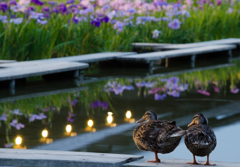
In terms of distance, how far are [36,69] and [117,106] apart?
2.14 m

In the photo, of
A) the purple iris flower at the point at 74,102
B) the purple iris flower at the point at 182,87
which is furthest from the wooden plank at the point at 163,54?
the purple iris flower at the point at 74,102

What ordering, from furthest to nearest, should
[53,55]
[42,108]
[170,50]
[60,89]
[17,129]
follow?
[170,50] < [53,55] < [60,89] < [42,108] < [17,129]

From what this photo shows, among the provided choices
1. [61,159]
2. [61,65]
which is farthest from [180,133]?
[61,65]

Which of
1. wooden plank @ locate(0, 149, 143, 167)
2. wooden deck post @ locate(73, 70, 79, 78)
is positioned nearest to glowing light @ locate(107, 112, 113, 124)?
wooden plank @ locate(0, 149, 143, 167)

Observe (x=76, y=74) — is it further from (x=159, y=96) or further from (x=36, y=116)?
(x=36, y=116)

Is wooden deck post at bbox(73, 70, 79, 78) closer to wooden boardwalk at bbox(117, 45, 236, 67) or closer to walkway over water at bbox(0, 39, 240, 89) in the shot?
walkway over water at bbox(0, 39, 240, 89)

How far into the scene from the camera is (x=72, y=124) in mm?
5973

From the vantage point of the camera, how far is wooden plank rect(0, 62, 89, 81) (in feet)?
26.7

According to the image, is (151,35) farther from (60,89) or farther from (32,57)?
(60,89)

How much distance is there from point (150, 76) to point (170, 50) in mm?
2820

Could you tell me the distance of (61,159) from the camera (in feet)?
12.9

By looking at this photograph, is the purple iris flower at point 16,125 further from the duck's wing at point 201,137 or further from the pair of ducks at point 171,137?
the duck's wing at point 201,137

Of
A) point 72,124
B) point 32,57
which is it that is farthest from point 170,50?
point 72,124

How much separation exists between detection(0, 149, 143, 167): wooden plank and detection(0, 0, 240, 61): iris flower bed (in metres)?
5.99
